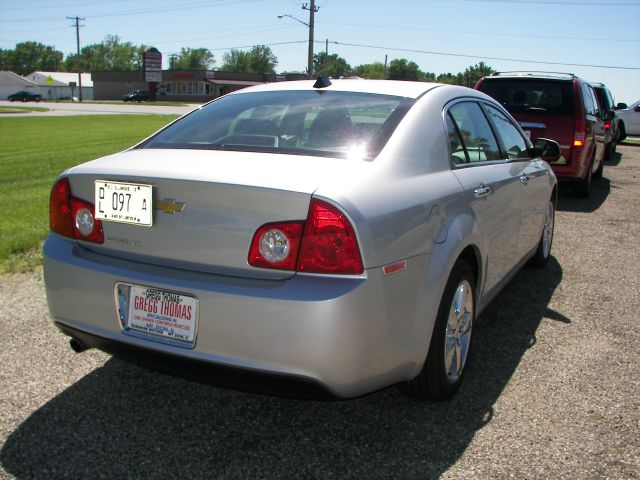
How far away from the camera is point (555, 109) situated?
9.05 meters

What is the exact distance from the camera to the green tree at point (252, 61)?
480 feet

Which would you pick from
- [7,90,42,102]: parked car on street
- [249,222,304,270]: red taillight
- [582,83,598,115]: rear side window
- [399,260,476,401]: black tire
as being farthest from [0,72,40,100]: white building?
[249,222,304,270]: red taillight

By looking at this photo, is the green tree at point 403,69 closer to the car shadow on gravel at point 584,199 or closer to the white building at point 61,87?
the white building at point 61,87

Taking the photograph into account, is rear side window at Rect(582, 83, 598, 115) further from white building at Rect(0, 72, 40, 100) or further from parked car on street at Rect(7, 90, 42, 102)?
white building at Rect(0, 72, 40, 100)

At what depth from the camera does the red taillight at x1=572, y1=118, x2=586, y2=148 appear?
8828mm

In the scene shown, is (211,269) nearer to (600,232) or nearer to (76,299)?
(76,299)

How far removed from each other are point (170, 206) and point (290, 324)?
2.32ft

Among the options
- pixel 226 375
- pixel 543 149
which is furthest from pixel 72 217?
pixel 543 149

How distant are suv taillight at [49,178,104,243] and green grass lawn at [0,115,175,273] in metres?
2.78

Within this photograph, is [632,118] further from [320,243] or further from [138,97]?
[138,97]

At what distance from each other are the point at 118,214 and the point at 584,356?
2.85 metres

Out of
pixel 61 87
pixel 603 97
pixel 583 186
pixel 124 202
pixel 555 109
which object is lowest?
pixel 61 87

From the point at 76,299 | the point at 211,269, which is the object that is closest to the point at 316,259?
the point at 211,269

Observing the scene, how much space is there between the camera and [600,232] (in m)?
7.67
